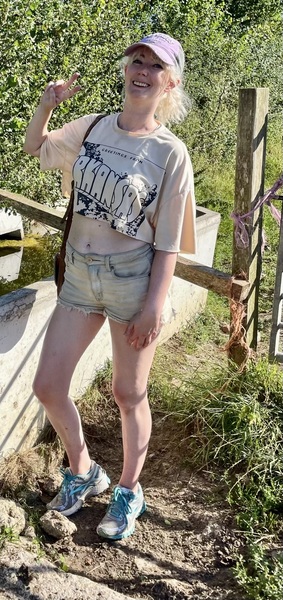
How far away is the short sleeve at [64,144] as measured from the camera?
296 centimetres

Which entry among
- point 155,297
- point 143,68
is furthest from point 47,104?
point 155,297

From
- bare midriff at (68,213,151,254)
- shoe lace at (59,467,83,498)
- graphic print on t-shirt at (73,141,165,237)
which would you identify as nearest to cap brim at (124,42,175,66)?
graphic print on t-shirt at (73,141,165,237)

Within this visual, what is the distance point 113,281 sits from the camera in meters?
2.82

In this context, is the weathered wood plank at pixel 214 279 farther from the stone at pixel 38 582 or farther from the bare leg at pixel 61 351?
the stone at pixel 38 582

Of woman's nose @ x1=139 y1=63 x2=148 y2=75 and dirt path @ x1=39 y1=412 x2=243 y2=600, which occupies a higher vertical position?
woman's nose @ x1=139 y1=63 x2=148 y2=75

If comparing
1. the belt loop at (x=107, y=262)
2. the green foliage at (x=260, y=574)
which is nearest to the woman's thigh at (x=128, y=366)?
the belt loop at (x=107, y=262)

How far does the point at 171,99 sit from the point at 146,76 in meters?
0.23

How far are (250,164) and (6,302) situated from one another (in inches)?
55.2

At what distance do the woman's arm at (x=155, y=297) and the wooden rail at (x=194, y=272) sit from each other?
3.23 feet

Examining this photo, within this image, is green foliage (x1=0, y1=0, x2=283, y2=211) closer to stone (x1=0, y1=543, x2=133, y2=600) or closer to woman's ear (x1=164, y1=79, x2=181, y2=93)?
woman's ear (x1=164, y1=79, x2=181, y2=93)

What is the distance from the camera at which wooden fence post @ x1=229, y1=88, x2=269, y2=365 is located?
11.6ft

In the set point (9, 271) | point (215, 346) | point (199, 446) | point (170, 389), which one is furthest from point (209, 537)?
point (9, 271)

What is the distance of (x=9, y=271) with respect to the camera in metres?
6.79

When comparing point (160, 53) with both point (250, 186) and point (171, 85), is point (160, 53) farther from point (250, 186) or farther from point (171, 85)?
point (250, 186)
